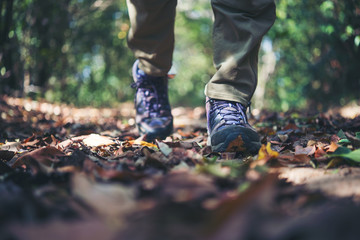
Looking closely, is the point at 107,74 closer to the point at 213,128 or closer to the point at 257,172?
the point at 213,128

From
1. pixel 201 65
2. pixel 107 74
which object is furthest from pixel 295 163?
pixel 201 65

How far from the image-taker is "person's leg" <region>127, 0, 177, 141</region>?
1.96 m

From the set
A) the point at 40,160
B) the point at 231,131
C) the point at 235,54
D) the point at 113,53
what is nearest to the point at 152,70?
the point at 235,54

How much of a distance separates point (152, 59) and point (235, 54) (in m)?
0.64

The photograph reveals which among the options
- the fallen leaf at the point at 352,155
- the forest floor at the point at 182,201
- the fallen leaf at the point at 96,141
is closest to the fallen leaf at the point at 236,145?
the forest floor at the point at 182,201

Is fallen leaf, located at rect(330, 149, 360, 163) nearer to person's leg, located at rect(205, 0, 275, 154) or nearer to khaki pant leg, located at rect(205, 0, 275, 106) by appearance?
person's leg, located at rect(205, 0, 275, 154)

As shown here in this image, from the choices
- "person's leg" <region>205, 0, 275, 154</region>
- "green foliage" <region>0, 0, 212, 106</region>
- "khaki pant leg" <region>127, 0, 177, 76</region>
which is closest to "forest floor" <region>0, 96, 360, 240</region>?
"person's leg" <region>205, 0, 275, 154</region>

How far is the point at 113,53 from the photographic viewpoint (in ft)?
26.1

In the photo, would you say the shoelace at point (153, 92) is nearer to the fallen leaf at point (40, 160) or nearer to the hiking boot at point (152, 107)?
the hiking boot at point (152, 107)

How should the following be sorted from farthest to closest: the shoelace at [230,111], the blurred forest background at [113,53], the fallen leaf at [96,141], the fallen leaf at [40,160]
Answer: the blurred forest background at [113,53]
the fallen leaf at [96,141]
the shoelace at [230,111]
the fallen leaf at [40,160]

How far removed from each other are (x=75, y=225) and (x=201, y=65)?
13.7 meters

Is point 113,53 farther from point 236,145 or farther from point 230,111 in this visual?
point 236,145

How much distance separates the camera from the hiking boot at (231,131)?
4.58ft

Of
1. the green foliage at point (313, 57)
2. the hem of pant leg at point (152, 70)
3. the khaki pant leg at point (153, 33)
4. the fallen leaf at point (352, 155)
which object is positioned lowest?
the green foliage at point (313, 57)
